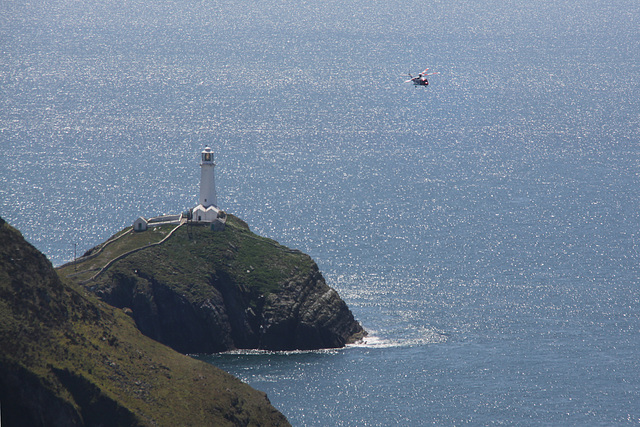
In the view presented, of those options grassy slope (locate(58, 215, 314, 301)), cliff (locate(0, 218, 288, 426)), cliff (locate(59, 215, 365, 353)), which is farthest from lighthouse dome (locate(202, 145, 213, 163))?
cliff (locate(0, 218, 288, 426))

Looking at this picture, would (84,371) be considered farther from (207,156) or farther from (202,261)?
(207,156)

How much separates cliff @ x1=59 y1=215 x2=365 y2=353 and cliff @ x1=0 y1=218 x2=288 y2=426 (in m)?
23.3

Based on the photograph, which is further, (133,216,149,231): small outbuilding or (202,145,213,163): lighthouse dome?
(202,145,213,163): lighthouse dome

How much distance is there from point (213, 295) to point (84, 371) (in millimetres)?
43998

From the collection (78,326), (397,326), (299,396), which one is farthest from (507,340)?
(78,326)

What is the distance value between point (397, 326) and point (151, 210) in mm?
66050

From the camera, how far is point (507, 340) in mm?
137250

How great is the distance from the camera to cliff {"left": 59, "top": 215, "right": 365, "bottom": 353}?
132m

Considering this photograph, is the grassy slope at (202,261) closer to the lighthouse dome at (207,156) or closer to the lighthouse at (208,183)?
the lighthouse at (208,183)

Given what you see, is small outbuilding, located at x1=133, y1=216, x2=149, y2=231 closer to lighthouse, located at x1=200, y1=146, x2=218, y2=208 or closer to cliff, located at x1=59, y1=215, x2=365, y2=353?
cliff, located at x1=59, y1=215, x2=365, y2=353

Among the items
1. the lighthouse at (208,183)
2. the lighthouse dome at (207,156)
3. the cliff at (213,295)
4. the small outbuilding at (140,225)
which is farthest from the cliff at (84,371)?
the lighthouse dome at (207,156)

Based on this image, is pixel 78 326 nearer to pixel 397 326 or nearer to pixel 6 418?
pixel 6 418

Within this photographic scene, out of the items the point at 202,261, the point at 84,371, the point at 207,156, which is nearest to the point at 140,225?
the point at 202,261

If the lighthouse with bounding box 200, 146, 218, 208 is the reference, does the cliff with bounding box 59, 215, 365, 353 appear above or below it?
below
